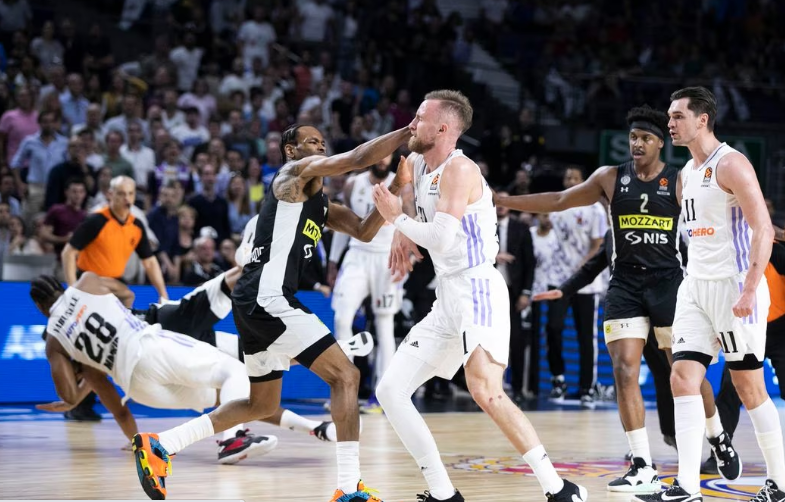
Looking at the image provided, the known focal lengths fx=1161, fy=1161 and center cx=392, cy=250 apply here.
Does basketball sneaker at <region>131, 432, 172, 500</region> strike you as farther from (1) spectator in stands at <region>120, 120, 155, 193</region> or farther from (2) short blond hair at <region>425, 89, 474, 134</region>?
(1) spectator in stands at <region>120, 120, 155, 193</region>

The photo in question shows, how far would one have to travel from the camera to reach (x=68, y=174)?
515 inches

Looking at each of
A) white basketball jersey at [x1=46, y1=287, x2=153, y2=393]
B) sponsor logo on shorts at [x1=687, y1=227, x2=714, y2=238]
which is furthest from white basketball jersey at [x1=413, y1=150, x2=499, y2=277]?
white basketball jersey at [x1=46, y1=287, x2=153, y2=393]

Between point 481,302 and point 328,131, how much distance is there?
1115 centimetres

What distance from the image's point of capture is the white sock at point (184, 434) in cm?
666

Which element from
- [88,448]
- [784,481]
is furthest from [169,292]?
[784,481]

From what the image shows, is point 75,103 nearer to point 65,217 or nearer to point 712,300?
point 65,217

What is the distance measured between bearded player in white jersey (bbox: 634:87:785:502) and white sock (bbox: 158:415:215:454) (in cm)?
256

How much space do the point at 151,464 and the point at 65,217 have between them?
6595 millimetres

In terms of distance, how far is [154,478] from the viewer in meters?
6.35

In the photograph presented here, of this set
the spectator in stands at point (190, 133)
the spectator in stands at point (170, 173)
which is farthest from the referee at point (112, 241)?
the spectator in stands at point (190, 133)

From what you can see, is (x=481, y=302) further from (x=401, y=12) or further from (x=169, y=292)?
(x=401, y=12)

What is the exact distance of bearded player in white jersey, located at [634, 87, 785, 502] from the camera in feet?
20.4

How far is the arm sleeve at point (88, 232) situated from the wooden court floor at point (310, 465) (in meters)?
1.61

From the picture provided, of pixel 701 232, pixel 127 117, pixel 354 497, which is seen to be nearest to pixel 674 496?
pixel 701 232
